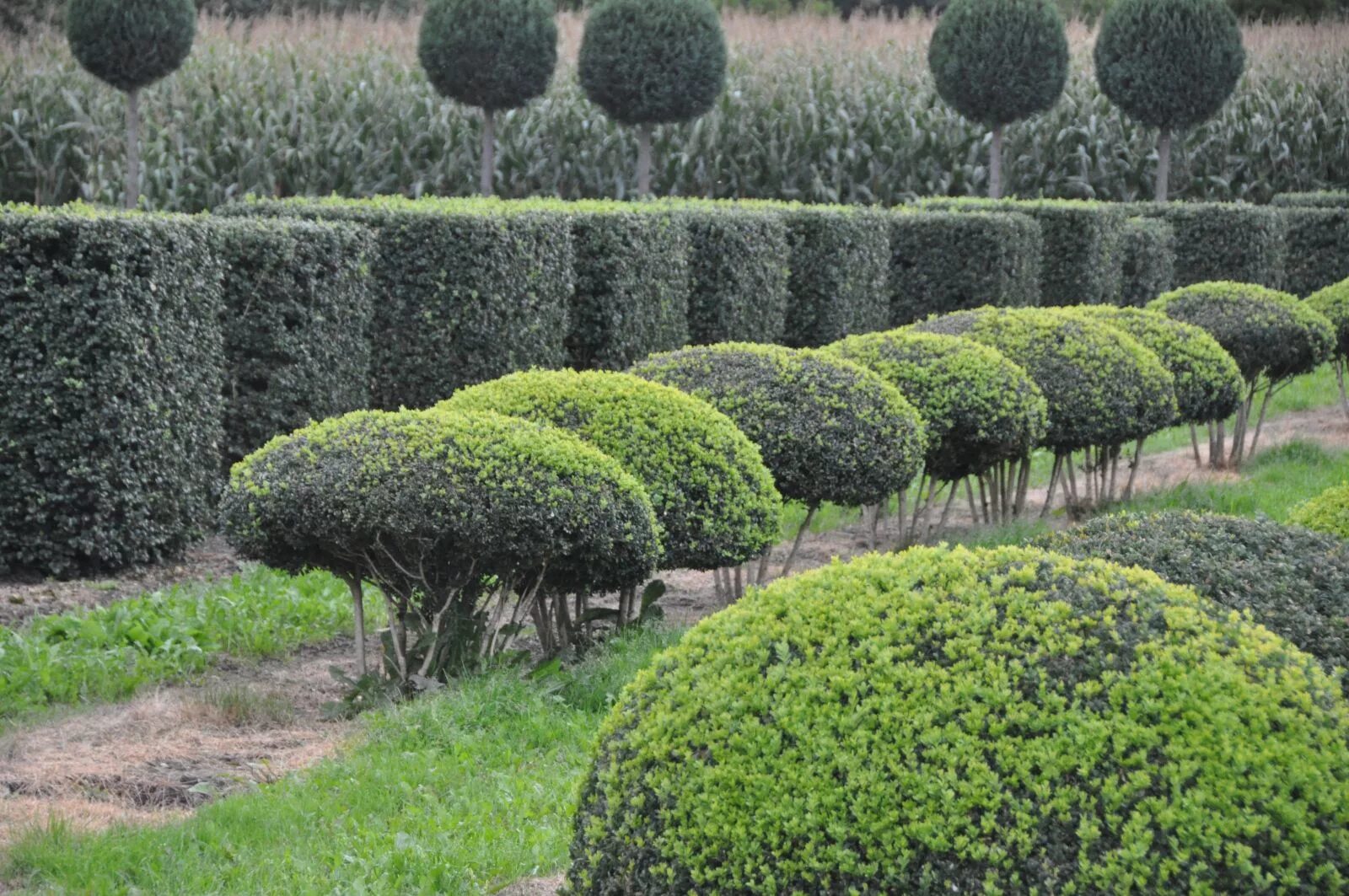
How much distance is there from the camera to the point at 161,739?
556 cm

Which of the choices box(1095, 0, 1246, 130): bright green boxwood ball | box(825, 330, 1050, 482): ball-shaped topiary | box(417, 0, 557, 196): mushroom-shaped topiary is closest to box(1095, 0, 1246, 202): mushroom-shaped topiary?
box(1095, 0, 1246, 130): bright green boxwood ball

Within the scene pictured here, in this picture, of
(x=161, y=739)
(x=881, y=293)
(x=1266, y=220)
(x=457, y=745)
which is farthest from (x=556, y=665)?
(x=1266, y=220)

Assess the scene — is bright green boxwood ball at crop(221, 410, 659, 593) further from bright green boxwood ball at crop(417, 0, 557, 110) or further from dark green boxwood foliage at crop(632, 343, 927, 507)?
bright green boxwood ball at crop(417, 0, 557, 110)

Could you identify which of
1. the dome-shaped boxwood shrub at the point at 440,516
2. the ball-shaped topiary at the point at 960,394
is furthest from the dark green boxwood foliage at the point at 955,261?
the dome-shaped boxwood shrub at the point at 440,516

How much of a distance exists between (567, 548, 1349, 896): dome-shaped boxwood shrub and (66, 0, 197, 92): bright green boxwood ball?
54.2ft

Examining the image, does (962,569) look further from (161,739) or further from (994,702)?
(161,739)

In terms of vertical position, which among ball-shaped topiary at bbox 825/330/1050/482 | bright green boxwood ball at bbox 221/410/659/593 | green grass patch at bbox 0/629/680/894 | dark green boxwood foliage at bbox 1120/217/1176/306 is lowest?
dark green boxwood foliage at bbox 1120/217/1176/306

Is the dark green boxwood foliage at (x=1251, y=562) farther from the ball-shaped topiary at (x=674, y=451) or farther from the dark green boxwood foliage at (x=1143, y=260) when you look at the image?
the dark green boxwood foliage at (x=1143, y=260)

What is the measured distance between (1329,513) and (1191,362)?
16.9 feet

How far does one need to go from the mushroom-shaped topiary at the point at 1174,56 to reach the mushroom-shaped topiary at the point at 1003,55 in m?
1.44

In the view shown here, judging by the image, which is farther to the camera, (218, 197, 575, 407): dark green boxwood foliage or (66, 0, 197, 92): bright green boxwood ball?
(66, 0, 197, 92): bright green boxwood ball

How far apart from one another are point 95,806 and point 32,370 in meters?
3.35

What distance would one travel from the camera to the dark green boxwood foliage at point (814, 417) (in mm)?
6918

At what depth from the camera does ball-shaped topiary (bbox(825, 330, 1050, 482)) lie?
25.8 feet
